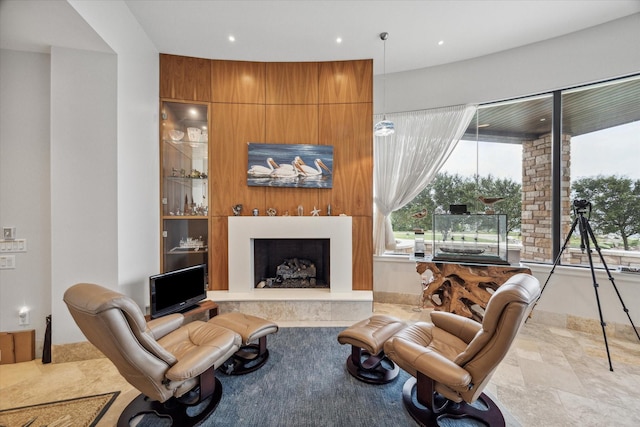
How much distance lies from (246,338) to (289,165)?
7.13 feet

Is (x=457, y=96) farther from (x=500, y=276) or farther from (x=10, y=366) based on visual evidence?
(x=10, y=366)

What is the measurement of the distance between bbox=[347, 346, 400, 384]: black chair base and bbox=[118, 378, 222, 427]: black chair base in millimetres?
1093

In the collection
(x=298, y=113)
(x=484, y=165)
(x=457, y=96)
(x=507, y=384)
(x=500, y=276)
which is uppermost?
(x=457, y=96)

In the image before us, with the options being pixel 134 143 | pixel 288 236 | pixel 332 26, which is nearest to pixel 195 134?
pixel 134 143

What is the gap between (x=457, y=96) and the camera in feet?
11.7

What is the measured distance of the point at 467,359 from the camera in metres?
1.46

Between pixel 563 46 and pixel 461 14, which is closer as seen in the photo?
pixel 461 14

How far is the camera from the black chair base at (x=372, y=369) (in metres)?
2.05

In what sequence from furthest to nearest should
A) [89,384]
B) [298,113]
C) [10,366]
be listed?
[298,113] → [10,366] → [89,384]

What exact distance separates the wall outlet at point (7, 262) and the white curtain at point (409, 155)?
13.3 feet

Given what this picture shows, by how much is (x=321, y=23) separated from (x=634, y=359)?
4.59 m

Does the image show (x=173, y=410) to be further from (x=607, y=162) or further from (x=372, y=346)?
(x=607, y=162)

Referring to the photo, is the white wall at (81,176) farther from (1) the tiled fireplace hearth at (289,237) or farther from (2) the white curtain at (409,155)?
(2) the white curtain at (409,155)

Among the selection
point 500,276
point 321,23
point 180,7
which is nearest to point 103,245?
point 180,7
